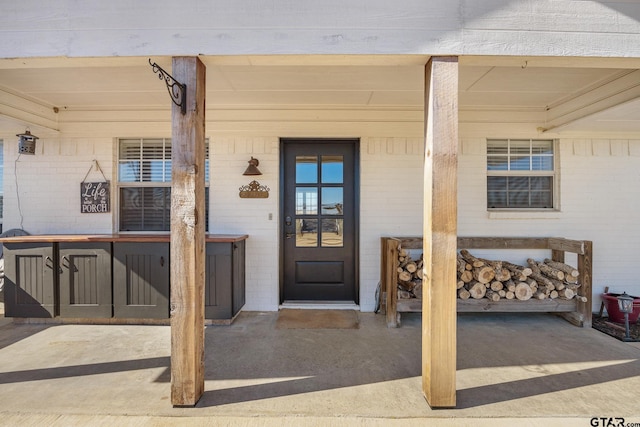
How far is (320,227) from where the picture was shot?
454 centimetres

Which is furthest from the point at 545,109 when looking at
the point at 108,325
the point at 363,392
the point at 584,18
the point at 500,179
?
the point at 108,325

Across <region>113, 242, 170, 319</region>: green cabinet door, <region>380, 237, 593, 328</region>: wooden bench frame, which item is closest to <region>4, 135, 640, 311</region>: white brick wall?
<region>380, 237, 593, 328</region>: wooden bench frame

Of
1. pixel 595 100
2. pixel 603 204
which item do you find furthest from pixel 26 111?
pixel 603 204

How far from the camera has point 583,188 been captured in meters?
4.50

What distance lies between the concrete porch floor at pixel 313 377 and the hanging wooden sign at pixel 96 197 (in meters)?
1.45

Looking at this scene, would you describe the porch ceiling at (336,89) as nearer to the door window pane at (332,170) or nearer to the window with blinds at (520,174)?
the window with blinds at (520,174)

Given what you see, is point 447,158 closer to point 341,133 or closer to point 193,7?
point 193,7

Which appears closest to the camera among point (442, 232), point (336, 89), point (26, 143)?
point (442, 232)

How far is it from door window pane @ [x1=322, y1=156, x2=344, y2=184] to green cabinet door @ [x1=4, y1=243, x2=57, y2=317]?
3.28 m

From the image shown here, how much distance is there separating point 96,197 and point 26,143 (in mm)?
947

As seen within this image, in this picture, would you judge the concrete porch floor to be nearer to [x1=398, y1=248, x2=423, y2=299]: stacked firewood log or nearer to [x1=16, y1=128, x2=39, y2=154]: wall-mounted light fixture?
[x1=398, y1=248, x2=423, y2=299]: stacked firewood log

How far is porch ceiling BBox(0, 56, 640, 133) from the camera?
10.3 feet

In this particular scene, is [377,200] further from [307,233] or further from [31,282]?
[31,282]

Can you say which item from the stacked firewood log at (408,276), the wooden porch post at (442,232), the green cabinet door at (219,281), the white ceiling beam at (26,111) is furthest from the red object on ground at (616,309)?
the white ceiling beam at (26,111)
